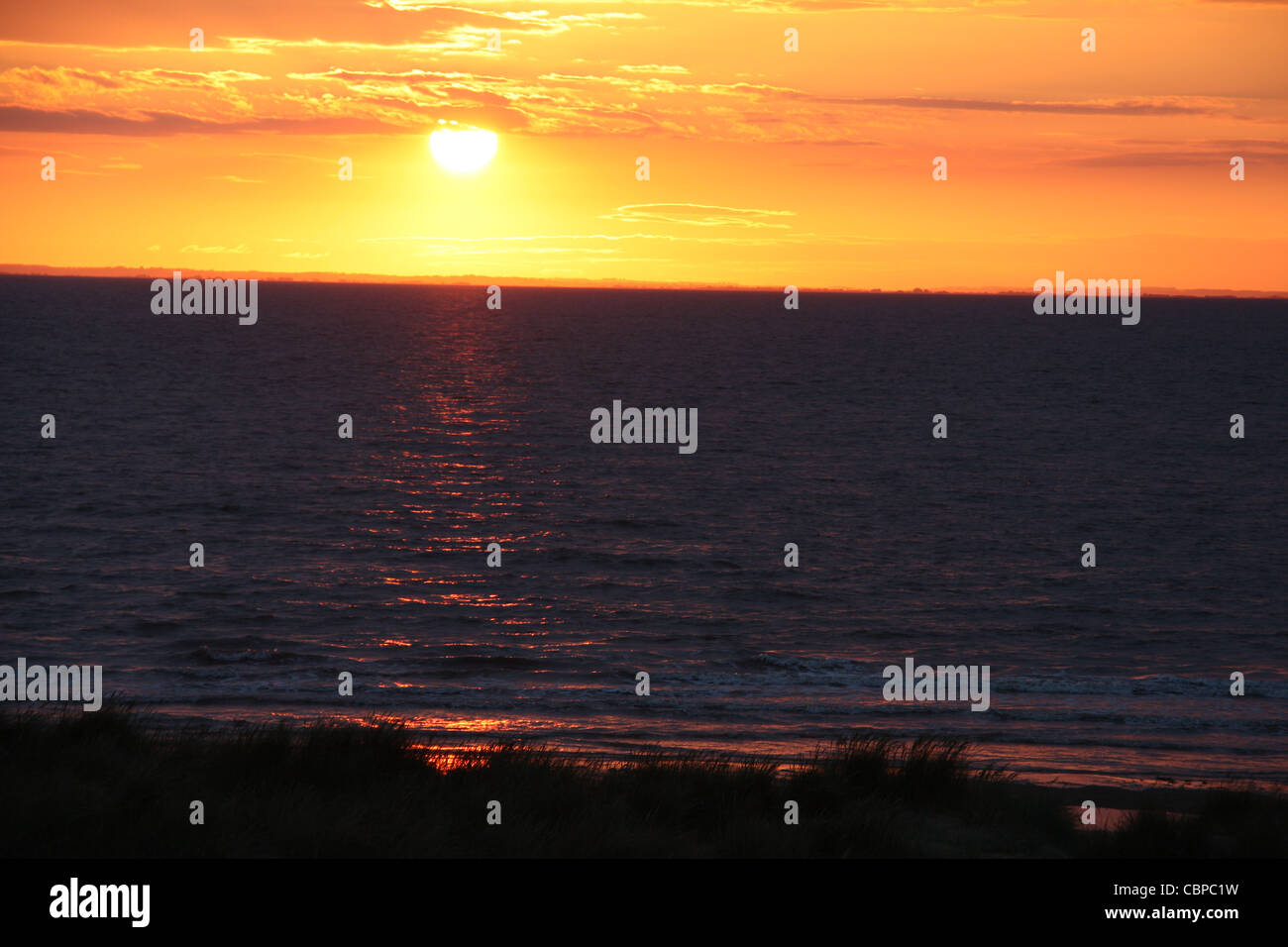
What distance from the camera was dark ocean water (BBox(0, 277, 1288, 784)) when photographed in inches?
707

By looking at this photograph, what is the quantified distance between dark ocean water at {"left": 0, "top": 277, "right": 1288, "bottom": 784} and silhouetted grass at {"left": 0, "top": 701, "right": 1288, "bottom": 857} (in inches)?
160

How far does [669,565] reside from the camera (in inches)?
1103

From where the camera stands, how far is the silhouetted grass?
7.92 metres

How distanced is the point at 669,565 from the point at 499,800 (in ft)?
62.1

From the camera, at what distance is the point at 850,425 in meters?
55.3

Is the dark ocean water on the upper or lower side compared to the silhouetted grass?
upper

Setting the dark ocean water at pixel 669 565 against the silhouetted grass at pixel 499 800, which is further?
the dark ocean water at pixel 669 565

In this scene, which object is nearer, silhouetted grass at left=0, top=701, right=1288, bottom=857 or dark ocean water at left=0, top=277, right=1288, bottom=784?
silhouetted grass at left=0, top=701, right=1288, bottom=857

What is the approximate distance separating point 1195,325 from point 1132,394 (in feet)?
357

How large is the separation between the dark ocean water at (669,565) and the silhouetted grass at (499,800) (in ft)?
13.3

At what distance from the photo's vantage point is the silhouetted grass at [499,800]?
26.0 ft

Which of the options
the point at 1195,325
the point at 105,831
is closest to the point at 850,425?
the point at 105,831

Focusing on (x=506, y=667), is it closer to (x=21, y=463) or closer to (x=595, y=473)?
(x=595, y=473)

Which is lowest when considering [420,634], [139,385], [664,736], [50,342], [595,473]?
[664,736]
